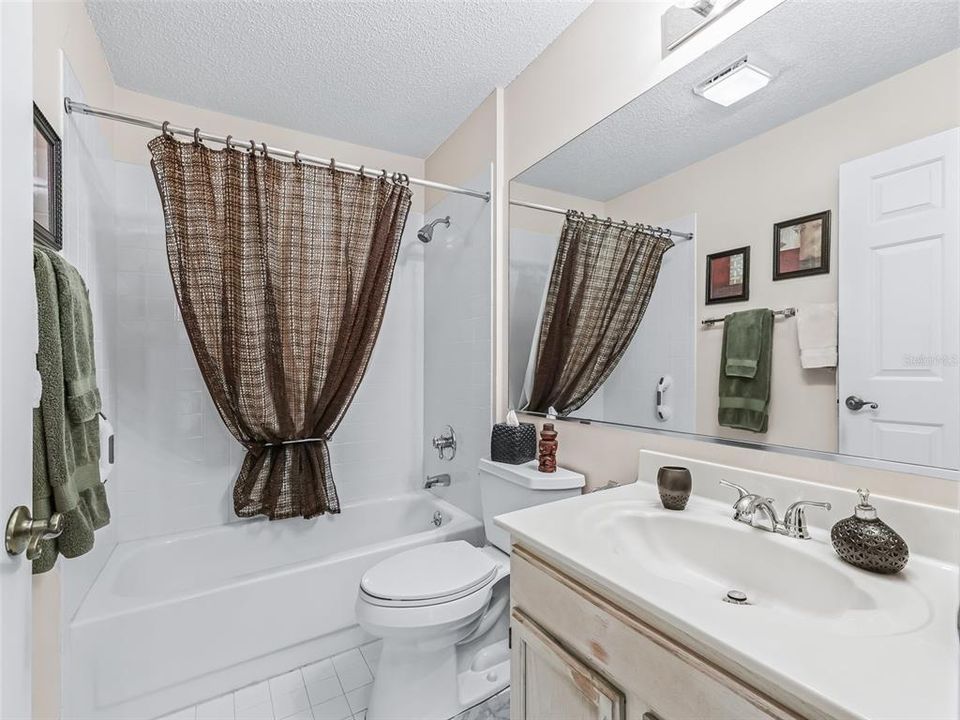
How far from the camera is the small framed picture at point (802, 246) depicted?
91 centimetres

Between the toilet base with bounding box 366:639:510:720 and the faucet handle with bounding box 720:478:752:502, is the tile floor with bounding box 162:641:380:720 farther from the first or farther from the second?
the faucet handle with bounding box 720:478:752:502

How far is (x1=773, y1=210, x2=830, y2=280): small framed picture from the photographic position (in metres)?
0.91

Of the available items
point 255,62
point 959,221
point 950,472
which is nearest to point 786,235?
point 959,221

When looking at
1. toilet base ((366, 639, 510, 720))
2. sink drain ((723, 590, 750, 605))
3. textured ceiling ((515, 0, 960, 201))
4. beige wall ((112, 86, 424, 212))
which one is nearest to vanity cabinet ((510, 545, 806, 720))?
sink drain ((723, 590, 750, 605))

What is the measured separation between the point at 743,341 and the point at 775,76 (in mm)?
593

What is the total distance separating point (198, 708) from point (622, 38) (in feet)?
8.37

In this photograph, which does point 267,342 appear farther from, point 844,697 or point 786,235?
point 844,697

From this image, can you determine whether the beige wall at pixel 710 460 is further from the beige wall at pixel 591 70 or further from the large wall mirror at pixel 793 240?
the beige wall at pixel 591 70

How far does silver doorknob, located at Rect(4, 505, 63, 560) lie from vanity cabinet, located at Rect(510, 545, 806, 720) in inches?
31.2

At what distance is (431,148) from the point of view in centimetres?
250

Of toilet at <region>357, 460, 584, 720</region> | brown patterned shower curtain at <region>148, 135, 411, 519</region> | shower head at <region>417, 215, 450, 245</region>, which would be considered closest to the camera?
toilet at <region>357, 460, 584, 720</region>

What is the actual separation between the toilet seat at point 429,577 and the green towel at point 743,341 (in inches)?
37.3

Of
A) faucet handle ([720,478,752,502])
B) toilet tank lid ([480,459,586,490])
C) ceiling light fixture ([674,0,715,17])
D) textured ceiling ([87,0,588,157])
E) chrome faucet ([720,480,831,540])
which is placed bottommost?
toilet tank lid ([480,459,586,490])

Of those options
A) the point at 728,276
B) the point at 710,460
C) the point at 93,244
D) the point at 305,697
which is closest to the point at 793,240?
the point at 728,276
